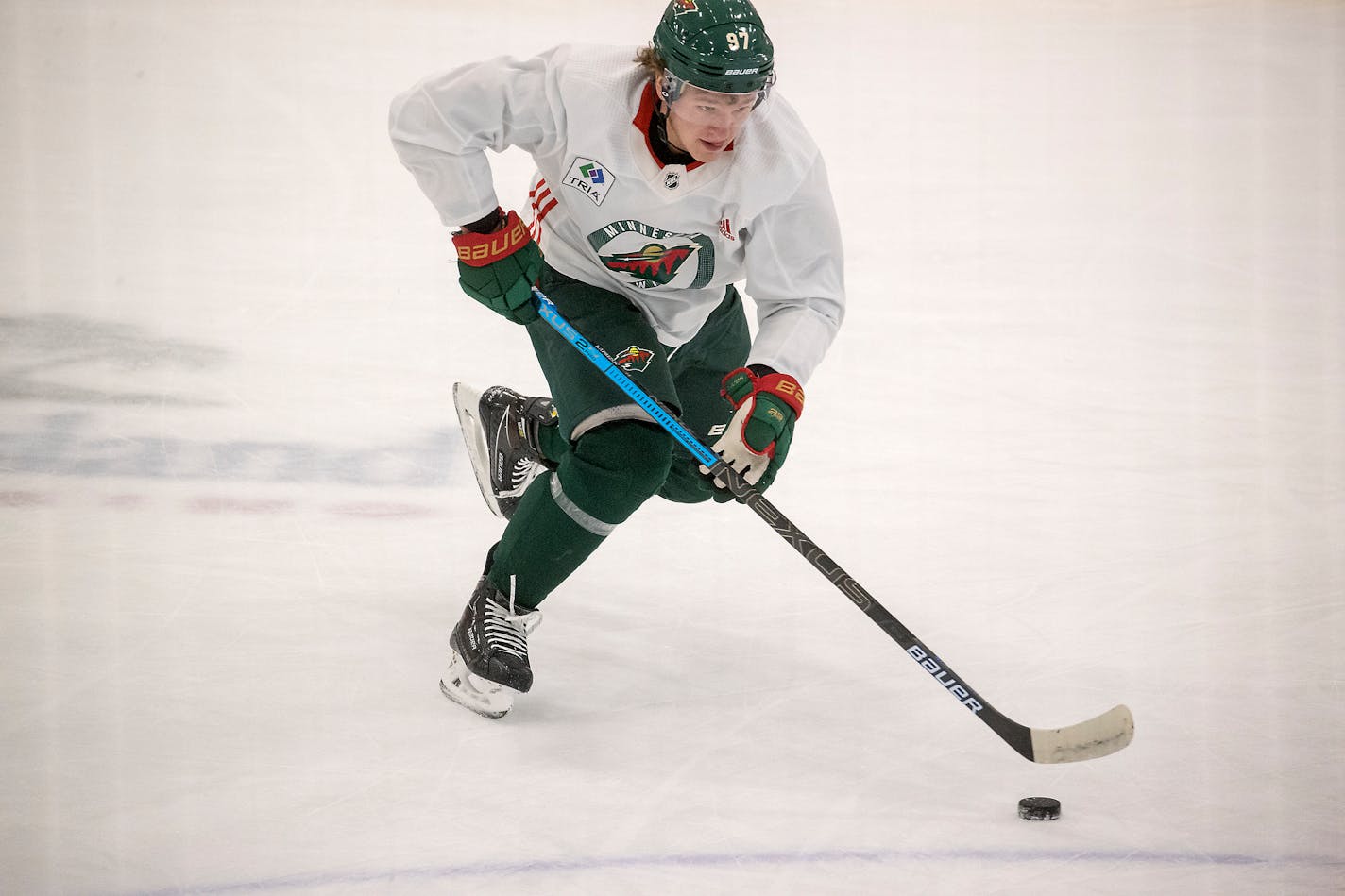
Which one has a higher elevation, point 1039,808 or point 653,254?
point 653,254

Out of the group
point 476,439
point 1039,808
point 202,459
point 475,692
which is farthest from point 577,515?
point 202,459

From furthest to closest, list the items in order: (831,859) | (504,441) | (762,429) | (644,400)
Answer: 1. (504,441)
2. (644,400)
3. (762,429)
4. (831,859)

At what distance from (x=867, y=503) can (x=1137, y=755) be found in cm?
93

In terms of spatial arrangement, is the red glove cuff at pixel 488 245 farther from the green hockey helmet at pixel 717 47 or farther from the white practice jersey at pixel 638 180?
the green hockey helmet at pixel 717 47

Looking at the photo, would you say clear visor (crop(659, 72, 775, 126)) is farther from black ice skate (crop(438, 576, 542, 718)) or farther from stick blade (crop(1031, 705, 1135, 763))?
stick blade (crop(1031, 705, 1135, 763))

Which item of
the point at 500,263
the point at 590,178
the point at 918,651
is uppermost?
the point at 590,178

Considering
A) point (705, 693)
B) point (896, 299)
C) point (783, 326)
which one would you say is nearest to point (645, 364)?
point (783, 326)

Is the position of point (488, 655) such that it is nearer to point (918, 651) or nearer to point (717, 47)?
point (918, 651)

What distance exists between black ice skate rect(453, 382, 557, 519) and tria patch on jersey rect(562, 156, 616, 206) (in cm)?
55

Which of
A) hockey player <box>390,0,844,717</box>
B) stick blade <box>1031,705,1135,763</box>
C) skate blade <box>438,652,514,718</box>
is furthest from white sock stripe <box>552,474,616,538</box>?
stick blade <box>1031,705,1135,763</box>

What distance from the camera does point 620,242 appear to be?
2.00 m

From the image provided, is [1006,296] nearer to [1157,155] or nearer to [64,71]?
[1157,155]

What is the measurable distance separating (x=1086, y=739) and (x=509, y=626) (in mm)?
837

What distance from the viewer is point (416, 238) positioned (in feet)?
12.7
